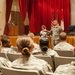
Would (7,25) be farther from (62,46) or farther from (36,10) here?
(62,46)

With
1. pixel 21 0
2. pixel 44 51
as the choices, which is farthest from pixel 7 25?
pixel 44 51

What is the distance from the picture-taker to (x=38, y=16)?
10891 mm

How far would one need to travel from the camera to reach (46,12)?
10.9 meters

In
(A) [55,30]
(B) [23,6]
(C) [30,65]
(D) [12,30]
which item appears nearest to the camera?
(C) [30,65]

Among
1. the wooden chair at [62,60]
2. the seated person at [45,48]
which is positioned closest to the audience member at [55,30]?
the seated person at [45,48]

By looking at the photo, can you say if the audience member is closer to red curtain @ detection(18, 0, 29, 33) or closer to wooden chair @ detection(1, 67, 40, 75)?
red curtain @ detection(18, 0, 29, 33)

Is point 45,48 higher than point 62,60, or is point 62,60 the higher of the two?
point 45,48

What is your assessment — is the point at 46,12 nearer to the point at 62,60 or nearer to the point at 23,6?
the point at 23,6

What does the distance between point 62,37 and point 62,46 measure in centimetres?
20

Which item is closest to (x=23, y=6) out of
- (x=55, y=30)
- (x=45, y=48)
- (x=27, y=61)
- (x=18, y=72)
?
(x=55, y=30)

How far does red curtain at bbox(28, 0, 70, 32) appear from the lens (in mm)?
10570

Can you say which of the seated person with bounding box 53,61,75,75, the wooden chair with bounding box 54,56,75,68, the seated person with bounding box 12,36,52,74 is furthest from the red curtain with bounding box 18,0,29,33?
the seated person with bounding box 53,61,75,75

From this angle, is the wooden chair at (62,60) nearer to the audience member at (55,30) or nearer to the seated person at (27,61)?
the seated person at (27,61)

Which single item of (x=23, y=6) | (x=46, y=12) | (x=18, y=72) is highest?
(x=23, y=6)
